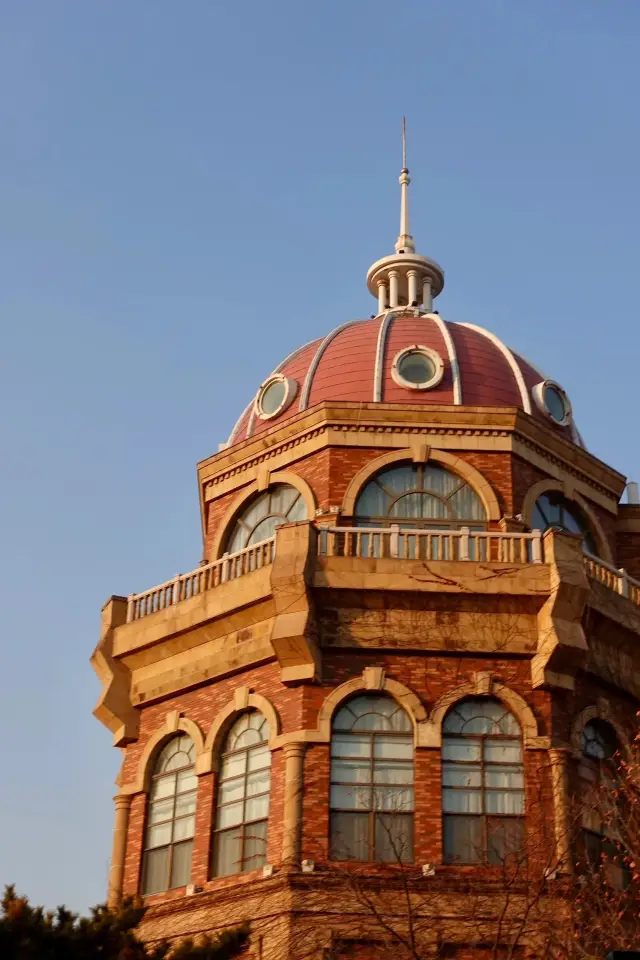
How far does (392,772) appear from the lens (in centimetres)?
2923

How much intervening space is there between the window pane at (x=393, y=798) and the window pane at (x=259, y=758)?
2.31 m

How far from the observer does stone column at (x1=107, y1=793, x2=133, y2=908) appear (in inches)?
1241

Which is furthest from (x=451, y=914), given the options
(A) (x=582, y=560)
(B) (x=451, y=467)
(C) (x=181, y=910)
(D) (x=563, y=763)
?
(B) (x=451, y=467)

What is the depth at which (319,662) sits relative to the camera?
29891 mm

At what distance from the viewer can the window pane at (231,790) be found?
3036 cm

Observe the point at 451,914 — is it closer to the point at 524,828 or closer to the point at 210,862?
the point at 524,828

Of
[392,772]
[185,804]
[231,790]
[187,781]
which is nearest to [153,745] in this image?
[187,781]

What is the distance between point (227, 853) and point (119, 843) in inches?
125

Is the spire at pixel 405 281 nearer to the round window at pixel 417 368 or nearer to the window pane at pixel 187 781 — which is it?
the round window at pixel 417 368

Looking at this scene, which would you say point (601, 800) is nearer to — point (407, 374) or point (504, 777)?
point (504, 777)

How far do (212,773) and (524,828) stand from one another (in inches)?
249

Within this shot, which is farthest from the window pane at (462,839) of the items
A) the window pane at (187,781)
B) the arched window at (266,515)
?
the arched window at (266,515)

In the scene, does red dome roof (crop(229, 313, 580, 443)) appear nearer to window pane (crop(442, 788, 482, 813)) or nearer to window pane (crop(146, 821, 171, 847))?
window pane (crop(442, 788, 482, 813))

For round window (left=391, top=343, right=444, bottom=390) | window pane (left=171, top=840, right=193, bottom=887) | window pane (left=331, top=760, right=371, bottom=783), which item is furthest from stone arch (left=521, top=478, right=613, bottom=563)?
window pane (left=171, top=840, right=193, bottom=887)
